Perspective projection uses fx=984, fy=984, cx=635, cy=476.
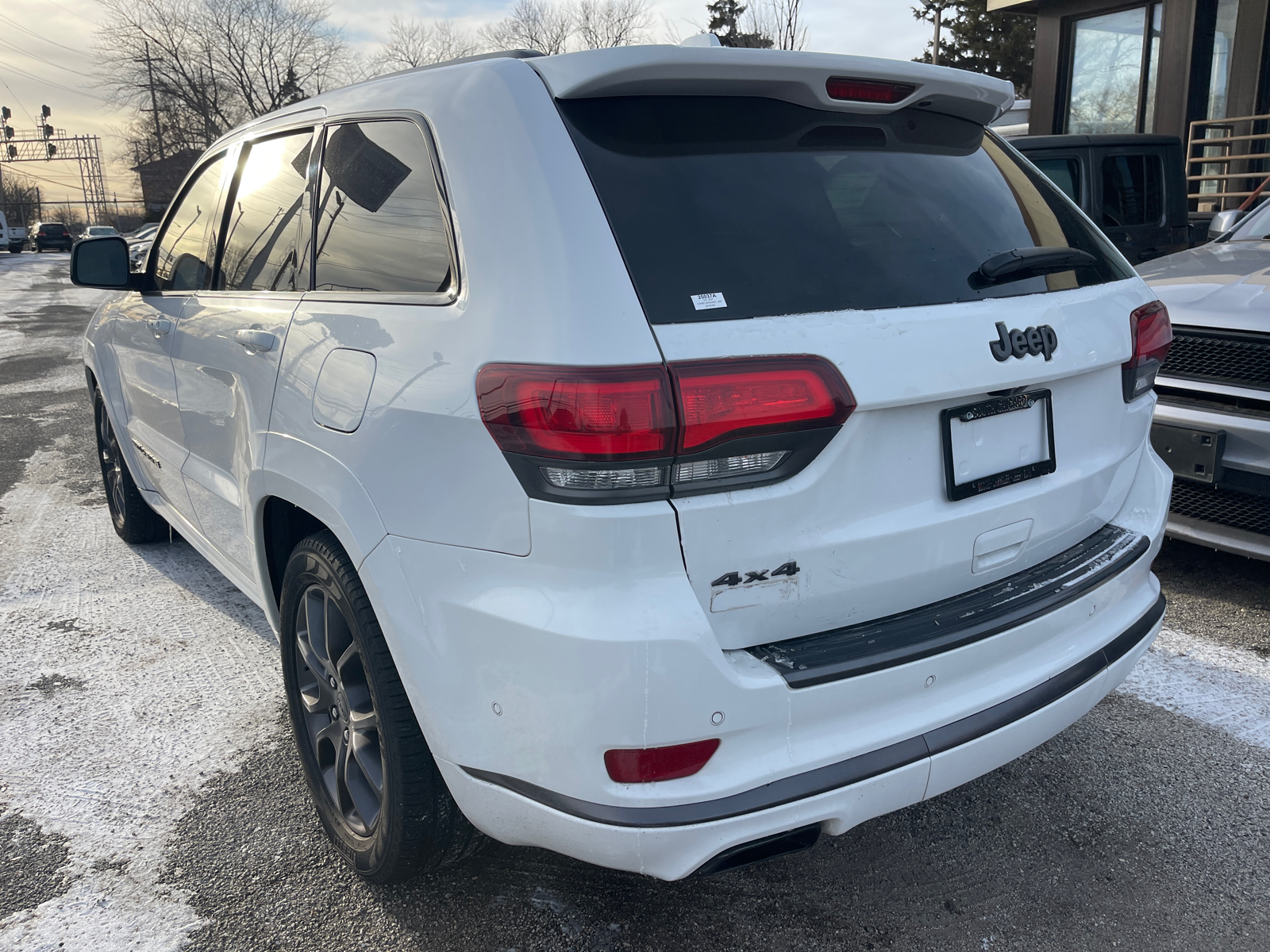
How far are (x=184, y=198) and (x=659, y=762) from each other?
3.20 metres

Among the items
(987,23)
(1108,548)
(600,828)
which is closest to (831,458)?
(600,828)

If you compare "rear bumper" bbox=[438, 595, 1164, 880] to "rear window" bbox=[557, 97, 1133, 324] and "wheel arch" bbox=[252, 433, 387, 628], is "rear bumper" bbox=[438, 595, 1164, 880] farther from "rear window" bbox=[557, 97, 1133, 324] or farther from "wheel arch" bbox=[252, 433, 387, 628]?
"rear window" bbox=[557, 97, 1133, 324]

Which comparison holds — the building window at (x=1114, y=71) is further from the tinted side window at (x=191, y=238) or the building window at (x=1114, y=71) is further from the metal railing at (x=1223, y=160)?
the tinted side window at (x=191, y=238)

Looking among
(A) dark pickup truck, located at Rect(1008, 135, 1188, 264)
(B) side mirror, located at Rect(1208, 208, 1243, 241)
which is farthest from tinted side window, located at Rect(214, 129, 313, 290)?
(A) dark pickup truck, located at Rect(1008, 135, 1188, 264)

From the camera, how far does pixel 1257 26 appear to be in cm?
1344

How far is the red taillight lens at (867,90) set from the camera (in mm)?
2045

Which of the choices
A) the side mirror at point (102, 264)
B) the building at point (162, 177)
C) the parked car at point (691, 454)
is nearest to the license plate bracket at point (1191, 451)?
the parked car at point (691, 454)

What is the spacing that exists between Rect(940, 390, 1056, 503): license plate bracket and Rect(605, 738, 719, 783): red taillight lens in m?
0.73

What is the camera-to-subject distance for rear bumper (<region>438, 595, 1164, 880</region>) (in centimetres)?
173

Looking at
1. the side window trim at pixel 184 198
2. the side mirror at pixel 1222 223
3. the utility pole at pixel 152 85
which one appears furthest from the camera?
the utility pole at pixel 152 85

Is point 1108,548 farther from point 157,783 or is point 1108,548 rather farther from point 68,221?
point 68,221

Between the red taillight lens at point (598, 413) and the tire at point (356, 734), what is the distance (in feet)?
2.30

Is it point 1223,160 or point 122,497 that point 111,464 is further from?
point 1223,160

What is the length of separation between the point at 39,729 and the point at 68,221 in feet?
344
